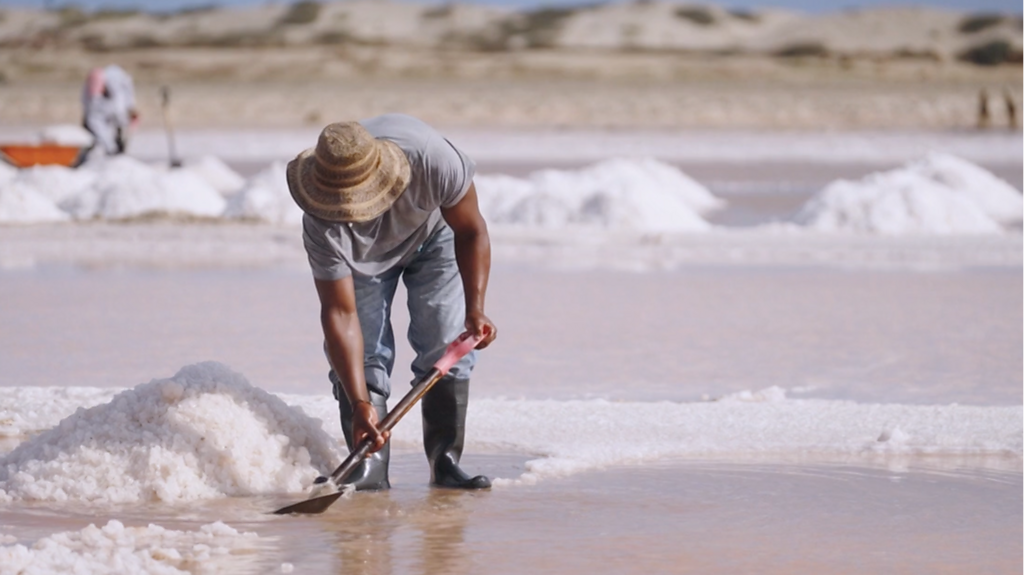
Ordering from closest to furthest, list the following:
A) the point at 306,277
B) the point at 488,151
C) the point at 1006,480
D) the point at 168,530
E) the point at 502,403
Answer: the point at 168,530, the point at 1006,480, the point at 502,403, the point at 306,277, the point at 488,151

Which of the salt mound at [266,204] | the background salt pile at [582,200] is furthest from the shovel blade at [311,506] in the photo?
the salt mound at [266,204]

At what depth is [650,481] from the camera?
4578 millimetres

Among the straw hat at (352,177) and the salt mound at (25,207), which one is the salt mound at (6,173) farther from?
the straw hat at (352,177)

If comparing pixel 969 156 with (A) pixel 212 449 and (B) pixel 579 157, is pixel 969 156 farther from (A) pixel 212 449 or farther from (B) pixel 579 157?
(A) pixel 212 449

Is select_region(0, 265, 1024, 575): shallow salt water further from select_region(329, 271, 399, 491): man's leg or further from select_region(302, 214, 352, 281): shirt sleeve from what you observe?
select_region(302, 214, 352, 281): shirt sleeve

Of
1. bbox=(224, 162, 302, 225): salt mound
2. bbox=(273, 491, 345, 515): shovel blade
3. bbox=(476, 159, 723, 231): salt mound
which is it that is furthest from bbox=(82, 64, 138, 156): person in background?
bbox=(273, 491, 345, 515): shovel blade

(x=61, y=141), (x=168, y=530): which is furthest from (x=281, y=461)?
(x=61, y=141)

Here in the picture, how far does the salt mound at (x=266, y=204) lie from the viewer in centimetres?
1277

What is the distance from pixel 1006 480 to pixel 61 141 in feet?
46.2

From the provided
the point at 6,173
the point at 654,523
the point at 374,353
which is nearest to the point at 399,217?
the point at 374,353

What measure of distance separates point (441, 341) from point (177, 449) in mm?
755

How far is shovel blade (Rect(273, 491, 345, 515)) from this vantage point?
4.13 metres

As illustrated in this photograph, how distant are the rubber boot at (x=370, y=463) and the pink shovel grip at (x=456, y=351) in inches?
9.7

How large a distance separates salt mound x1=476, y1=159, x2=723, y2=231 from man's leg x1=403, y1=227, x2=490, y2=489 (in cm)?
776
